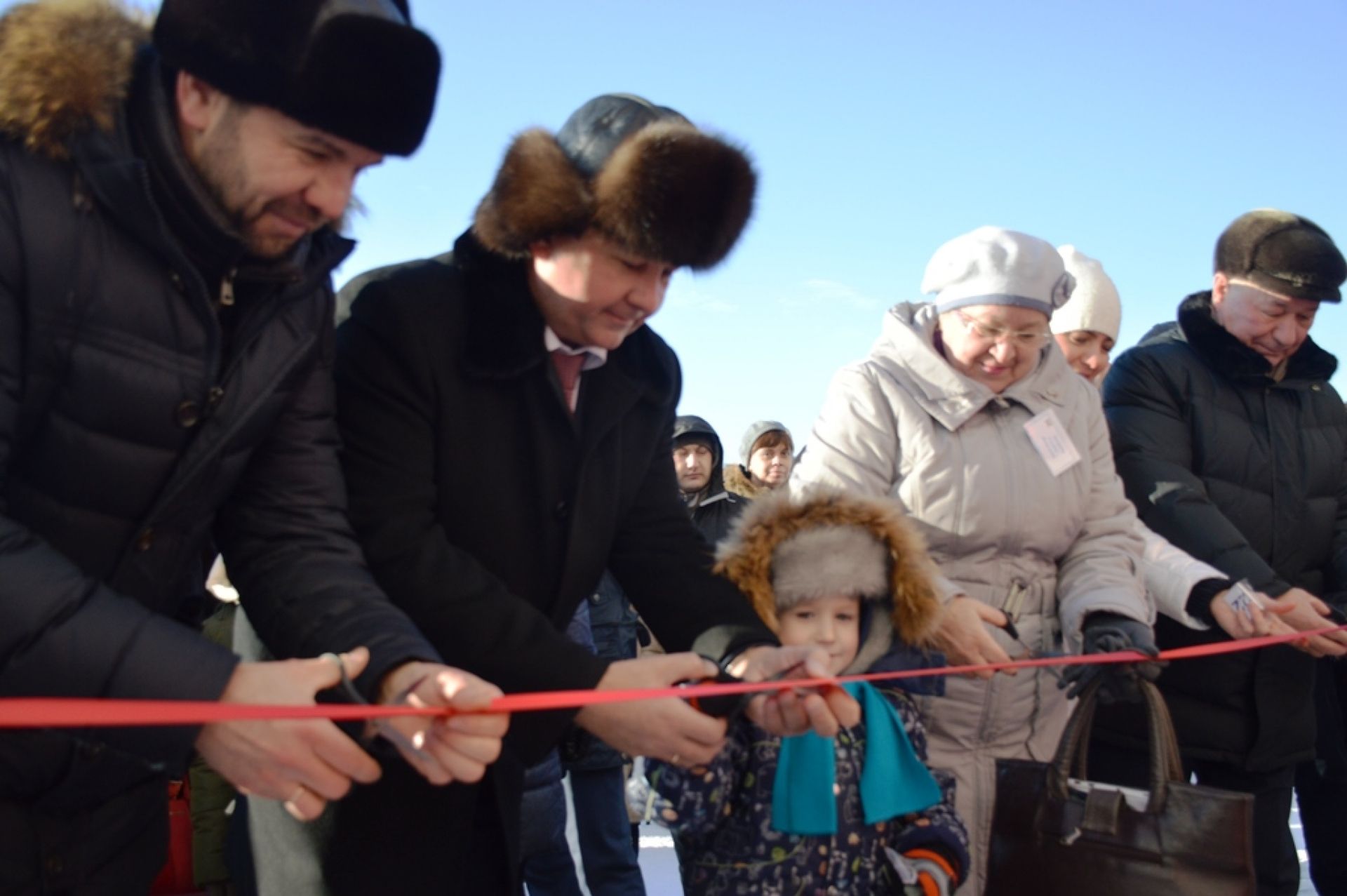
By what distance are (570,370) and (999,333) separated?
48.7 inches

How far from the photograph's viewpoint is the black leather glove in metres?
2.75

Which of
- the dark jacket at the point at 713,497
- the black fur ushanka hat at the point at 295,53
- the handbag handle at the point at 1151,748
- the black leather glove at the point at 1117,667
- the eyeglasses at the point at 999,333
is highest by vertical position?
the black fur ushanka hat at the point at 295,53

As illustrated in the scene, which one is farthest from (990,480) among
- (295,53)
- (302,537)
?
(295,53)

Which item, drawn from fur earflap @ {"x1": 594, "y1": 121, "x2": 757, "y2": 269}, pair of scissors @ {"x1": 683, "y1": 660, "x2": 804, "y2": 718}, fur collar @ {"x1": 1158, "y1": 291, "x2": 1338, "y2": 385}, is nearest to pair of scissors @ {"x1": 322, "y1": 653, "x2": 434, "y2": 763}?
pair of scissors @ {"x1": 683, "y1": 660, "x2": 804, "y2": 718}

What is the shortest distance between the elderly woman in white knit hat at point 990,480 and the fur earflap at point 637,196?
3.31 feet

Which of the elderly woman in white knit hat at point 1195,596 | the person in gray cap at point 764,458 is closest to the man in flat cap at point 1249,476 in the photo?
the elderly woman in white knit hat at point 1195,596

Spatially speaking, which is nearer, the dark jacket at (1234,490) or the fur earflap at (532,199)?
the fur earflap at (532,199)

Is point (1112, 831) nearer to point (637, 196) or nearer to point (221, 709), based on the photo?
point (637, 196)

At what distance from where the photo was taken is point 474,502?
210 centimetres

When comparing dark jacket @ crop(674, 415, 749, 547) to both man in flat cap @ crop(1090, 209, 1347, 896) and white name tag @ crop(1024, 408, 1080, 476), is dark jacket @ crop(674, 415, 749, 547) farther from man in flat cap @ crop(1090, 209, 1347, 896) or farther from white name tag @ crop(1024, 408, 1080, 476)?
white name tag @ crop(1024, 408, 1080, 476)

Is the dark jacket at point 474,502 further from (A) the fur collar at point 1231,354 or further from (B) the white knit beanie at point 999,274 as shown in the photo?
(A) the fur collar at point 1231,354

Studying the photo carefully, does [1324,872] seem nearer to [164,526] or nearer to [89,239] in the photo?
[164,526]

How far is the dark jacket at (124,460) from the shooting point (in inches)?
55.9

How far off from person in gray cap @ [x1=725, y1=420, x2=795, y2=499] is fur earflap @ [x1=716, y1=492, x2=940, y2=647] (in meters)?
4.57
